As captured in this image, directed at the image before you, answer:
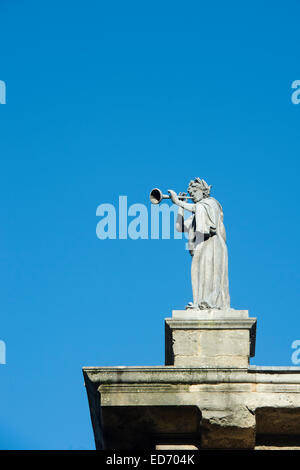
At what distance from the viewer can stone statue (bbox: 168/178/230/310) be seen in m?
17.7

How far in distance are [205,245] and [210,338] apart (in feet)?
5.93

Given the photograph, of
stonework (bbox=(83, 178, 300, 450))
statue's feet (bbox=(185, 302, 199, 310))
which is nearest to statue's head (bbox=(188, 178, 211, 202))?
statue's feet (bbox=(185, 302, 199, 310))

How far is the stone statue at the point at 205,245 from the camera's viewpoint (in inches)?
698

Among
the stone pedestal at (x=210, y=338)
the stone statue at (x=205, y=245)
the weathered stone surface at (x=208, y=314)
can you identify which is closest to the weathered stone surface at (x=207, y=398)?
Answer: the stone pedestal at (x=210, y=338)

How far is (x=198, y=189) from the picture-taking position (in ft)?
62.1

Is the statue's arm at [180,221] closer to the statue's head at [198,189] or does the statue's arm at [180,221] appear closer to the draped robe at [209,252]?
the draped robe at [209,252]

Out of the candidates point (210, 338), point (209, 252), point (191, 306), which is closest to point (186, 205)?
point (209, 252)

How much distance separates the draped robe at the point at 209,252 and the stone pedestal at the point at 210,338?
15.7 inches

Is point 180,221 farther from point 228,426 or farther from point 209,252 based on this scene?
point 228,426

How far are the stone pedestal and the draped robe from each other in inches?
15.7

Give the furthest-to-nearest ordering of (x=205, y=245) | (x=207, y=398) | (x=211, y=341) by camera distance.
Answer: (x=205, y=245), (x=211, y=341), (x=207, y=398)

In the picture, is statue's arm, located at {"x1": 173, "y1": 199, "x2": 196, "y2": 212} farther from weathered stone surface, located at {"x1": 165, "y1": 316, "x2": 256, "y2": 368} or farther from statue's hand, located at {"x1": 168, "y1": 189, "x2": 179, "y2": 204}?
weathered stone surface, located at {"x1": 165, "y1": 316, "x2": 256, "y2": 368}

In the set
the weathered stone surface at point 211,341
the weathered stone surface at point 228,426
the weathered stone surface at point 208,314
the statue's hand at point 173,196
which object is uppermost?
the statue's hand at point 173,196

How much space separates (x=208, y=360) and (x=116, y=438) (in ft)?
5.74
